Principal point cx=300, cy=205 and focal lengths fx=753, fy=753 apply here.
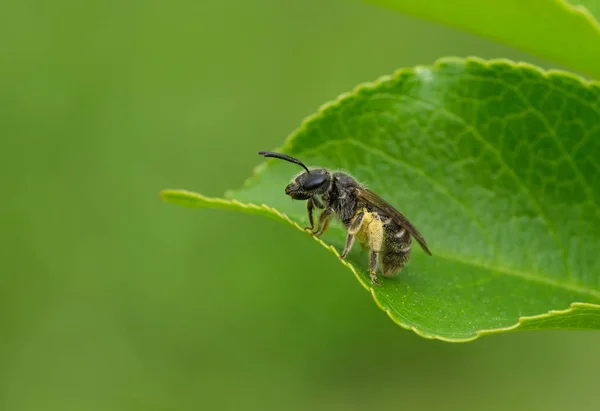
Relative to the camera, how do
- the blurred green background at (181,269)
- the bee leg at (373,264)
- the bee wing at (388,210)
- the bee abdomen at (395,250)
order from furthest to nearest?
the blurred green background at (181,269) < the bee abdomen at (395,250) < the bee leg at (373,264) < the bee wing at (388,210)

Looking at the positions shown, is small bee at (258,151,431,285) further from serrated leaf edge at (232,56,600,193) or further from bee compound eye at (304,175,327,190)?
serrated leaf edge at (232,56,600,193)

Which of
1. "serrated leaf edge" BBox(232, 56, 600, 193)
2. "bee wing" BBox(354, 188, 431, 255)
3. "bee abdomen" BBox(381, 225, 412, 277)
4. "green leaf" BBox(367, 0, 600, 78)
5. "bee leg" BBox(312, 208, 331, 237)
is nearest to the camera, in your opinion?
"green leaf" BBox(367, 0, 600, 78)

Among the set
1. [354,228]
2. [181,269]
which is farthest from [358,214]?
[181,269]

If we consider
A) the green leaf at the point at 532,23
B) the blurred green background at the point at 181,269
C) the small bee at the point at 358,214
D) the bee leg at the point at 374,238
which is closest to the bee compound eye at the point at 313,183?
the small bee at the point at 358,214

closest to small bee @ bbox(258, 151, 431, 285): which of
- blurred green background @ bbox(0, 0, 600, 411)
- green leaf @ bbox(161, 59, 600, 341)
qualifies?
green leaf @ bbox(161, 59, 600, 341)

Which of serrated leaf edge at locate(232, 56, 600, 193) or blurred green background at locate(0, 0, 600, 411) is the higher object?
serrated leaf edge at locate(232, 56, 600, 193)

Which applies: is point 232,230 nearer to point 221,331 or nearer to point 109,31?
point 221,331

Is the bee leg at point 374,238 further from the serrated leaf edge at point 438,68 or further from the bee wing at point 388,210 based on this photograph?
the serrated leaf edge at point 438,68
